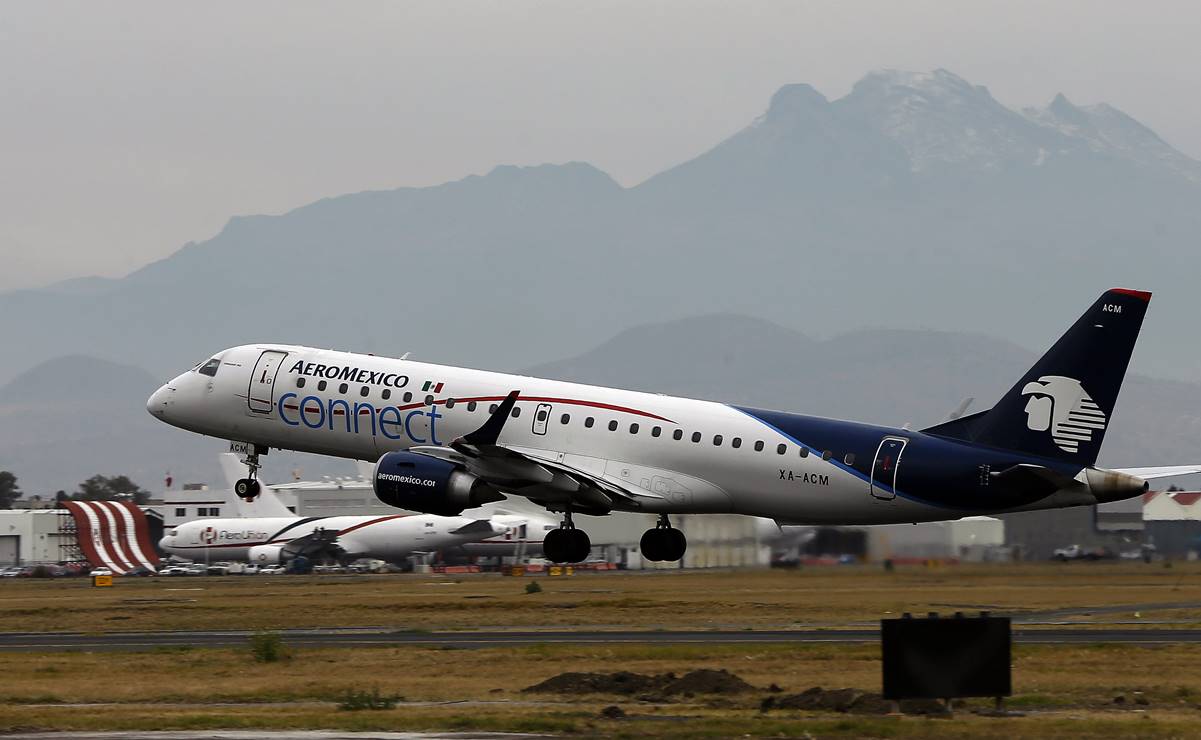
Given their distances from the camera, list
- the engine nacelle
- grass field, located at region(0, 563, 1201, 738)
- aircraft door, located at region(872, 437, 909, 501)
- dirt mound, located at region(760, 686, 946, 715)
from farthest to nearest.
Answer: the engine nacelle, aircraft door, located at region(872, 437, 909, 501), dirt mound, located at region(760, 686, 946, 715), grass field, located at region(0, 563, 1201, 738)

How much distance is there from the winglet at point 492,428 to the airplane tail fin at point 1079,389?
11848mm

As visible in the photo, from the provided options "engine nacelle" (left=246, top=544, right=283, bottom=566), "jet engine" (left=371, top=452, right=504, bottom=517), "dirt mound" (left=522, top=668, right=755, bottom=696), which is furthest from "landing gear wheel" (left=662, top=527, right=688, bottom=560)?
"engine nacelle" (left=246, top=544, right=283, bottom=566)

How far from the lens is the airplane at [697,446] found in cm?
4378

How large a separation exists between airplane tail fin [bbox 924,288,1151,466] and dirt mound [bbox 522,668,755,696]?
40.6 feet

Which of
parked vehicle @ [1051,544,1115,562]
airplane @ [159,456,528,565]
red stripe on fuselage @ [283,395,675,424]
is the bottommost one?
parked vehicle @ [1051,544,1115,562]

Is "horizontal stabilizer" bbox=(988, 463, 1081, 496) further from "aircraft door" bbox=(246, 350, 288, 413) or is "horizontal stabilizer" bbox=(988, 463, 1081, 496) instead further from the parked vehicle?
the parked vehicle

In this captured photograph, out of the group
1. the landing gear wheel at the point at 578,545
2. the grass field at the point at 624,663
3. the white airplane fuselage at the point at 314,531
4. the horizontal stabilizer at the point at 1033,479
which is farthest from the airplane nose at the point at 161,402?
the white airplane fuselage at the point at 314,531

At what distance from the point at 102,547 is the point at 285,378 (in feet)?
283

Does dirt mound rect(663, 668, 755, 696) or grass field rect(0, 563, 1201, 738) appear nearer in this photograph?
grass field rect(0, 563, 1201, 738)

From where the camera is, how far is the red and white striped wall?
420ft

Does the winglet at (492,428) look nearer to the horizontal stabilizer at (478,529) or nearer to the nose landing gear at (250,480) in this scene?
the nose landing gear at (250,480)

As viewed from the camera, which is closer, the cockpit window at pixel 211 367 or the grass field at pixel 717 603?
the cockpit window at pixel 211 367

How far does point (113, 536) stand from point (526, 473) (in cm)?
9541

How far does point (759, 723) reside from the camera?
29.4 metres
